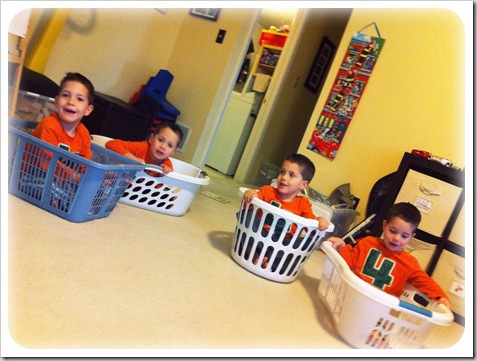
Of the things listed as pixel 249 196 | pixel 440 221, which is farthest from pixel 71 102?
pixel 440 221

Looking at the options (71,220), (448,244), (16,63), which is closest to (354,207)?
(448,244)

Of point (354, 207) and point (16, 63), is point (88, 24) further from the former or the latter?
point (354, 207)

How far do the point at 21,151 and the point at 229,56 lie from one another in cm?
182

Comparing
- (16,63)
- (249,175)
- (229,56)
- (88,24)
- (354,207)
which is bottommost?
(249,175)

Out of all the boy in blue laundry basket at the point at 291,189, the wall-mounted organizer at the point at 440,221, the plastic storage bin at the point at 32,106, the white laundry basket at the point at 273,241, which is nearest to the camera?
the white laundry basket at the point at 273,241

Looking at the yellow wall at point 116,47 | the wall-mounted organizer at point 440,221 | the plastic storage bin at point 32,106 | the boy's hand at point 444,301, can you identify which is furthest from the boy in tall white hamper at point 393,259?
the yellow wall at point 116,47

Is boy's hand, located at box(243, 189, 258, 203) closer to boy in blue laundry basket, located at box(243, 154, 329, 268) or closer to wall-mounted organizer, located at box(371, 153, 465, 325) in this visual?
boy in blue laundry basket, located at box(243, 154, 329, 268)

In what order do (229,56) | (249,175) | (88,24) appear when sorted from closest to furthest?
(88,24) < (229,56) < (249,175)

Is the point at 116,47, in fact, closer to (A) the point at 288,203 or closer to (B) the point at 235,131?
(B) the point at 235,131

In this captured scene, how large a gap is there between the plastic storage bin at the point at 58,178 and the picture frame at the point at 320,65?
3007 millimetres

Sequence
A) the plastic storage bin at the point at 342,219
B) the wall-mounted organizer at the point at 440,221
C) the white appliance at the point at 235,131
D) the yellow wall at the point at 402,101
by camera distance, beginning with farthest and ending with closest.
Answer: the white appliance at the point at 235,131, the yellow wall at the point at 402,101, the plastic storage bin at the point at 342,219, the wall-mounted organizer at the point at 440,221

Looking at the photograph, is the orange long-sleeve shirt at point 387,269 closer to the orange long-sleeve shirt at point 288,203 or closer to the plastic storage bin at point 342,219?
the orange long-sleeve shirt at point 288,203

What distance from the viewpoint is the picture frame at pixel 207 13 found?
2.82 metres

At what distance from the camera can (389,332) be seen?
1.06m
